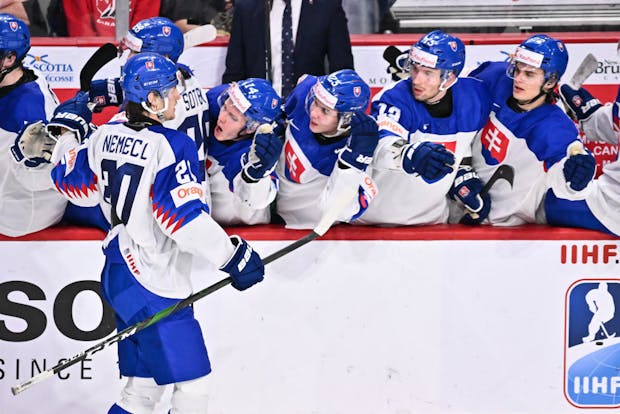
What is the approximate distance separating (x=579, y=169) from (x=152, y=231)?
1577 mm

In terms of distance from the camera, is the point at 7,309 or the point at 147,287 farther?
the point at 7,309

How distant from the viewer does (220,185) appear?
14.0 feet

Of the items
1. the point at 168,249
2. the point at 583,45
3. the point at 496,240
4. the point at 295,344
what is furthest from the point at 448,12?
the point at 168,249

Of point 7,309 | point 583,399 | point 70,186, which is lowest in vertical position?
point 583,399

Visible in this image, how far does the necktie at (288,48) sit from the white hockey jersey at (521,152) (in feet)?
4.73

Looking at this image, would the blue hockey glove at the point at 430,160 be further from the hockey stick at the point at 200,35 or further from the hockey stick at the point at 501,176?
the hockey stick at the point at 200,35

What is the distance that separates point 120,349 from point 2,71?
126 cm

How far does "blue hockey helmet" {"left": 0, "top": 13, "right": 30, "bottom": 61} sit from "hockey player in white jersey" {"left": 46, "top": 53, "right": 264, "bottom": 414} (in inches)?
28.5

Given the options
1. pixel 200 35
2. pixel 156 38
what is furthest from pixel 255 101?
pixel 200 35

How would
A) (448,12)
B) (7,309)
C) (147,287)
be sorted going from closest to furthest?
1. (147,287)
2. (7,309)
3. (448,12)

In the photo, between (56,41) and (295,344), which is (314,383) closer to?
(295,344)

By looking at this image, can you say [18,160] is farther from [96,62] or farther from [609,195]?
[609,195]

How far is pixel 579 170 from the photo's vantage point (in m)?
4.05

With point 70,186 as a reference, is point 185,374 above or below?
below
